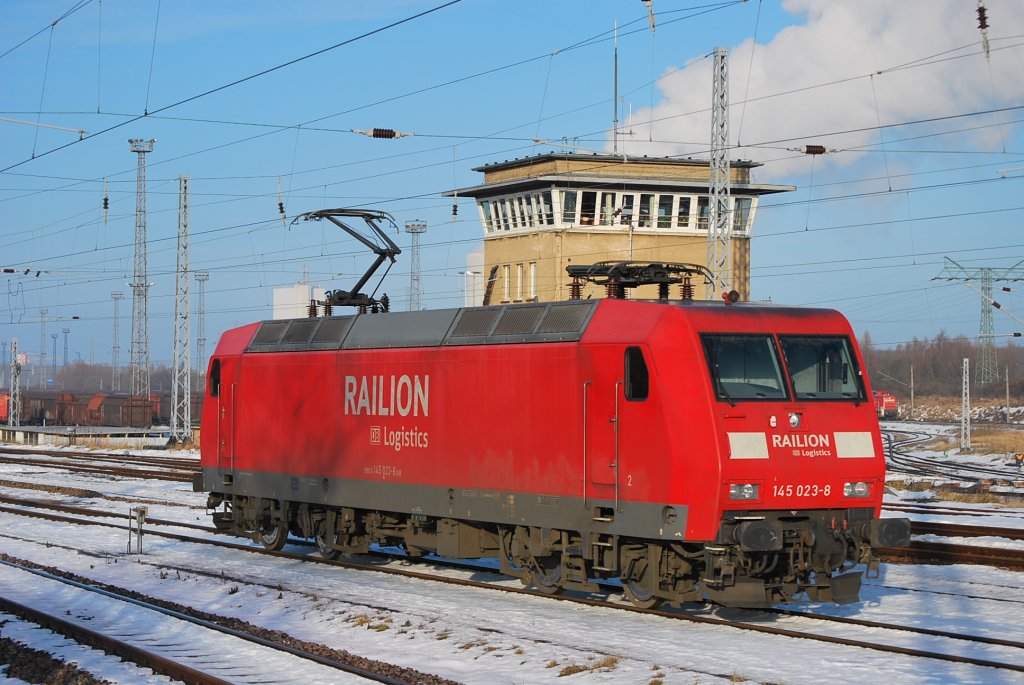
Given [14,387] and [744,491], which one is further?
[14,387]

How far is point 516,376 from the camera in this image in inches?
623

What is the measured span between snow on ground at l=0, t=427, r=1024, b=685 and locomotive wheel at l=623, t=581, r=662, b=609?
9.7 inches

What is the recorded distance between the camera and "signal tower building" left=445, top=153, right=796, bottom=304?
59.0m

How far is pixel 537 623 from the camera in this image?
13.8 metres

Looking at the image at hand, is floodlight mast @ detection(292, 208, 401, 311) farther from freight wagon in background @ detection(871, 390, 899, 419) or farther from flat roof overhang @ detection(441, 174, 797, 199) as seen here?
freight wagon in background @ detection(871, 390, 899, 419)

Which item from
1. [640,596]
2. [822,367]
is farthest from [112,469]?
[822,367]

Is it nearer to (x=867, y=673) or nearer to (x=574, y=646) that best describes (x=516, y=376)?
(x=574, y=646)

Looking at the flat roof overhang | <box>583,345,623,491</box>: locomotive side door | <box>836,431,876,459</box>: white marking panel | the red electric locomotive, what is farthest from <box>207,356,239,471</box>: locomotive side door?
the flat roof overhang

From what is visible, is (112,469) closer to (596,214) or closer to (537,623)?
(596,214)

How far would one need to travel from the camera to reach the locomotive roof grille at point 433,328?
1538 cm

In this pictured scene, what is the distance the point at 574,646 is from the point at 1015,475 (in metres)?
38.8

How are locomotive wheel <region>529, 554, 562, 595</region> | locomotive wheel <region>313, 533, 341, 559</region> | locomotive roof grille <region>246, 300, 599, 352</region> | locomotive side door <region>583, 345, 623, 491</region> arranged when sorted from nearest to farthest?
locomotive side door <region>583, 345, 623, 491</region>, locomotive roof grille <region>246, 300, 599, 352</region>, locomotive wheel <region>529, 554, 562, 595</region>, locomotive wheel <region>313, 533, 341, 559</region>

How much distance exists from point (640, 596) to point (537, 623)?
144cm

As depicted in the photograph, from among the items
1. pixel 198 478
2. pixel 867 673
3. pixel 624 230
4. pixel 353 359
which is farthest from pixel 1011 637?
pixel 624 230
